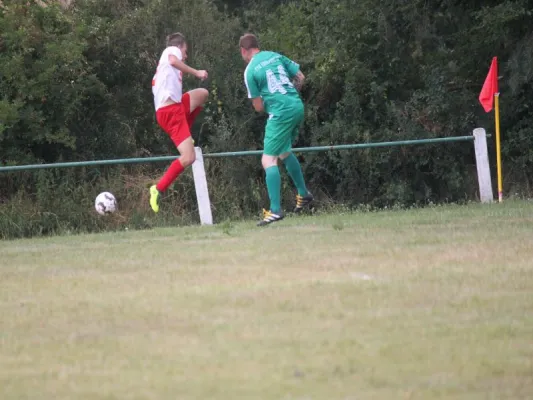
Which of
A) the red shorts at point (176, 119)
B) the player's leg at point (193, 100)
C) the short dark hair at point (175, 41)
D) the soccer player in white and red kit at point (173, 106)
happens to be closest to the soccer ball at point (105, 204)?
the soccer player in white and red kit at point (173, 106)

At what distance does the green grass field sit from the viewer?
538 cm

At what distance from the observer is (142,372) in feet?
18.6

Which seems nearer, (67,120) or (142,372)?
(142,372)

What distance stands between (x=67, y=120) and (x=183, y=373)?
1682 centimetres

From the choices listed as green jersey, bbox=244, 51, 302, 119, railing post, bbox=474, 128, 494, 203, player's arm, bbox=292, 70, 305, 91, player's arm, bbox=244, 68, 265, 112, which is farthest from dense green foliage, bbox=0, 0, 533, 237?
player's arm, bbox=244, 68, 265, 112

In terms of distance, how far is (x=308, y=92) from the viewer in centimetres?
2291

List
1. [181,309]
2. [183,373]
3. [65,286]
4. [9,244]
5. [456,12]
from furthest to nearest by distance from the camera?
1. [456,12]
2. [9,244]
3. [65,286]
4. [181,309]
5. [183,373]

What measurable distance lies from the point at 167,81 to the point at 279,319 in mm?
7468

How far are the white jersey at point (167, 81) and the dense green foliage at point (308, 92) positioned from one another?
560cm

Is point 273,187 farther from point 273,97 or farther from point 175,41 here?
point 175,41

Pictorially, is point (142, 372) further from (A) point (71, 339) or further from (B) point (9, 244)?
(B) point (9, 244)

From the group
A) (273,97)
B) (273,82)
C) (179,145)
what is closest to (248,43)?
(273,82)

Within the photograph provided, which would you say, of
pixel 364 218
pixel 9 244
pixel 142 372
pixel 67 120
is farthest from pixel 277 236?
pixel 67 120

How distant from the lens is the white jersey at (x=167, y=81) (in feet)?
45.6
